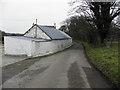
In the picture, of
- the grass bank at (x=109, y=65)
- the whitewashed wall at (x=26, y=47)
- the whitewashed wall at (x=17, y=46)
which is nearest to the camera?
the grass bank at (x=109, y=65)

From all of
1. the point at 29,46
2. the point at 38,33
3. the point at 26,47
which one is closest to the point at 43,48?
the point at 29,46

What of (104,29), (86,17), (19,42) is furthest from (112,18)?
(19,42)

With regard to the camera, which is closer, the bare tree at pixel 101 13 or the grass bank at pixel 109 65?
the grass bank at pixel 109 65

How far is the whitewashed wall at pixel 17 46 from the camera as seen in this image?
21061mm

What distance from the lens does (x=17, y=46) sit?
22.0 meters

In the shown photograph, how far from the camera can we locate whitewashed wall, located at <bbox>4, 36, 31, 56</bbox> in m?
21.1

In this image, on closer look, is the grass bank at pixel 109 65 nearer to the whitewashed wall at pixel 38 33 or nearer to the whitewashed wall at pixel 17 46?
the whitewashed wall at pixel 17 46

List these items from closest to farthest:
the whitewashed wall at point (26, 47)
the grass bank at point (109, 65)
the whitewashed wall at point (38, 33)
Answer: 1. the grass bank at point (109, 65)
2. the whitewashed wall at point (26, 47)
3. the whitewashed wall at point (38, 33)

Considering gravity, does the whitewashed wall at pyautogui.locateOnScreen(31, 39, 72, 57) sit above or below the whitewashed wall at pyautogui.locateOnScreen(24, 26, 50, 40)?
below

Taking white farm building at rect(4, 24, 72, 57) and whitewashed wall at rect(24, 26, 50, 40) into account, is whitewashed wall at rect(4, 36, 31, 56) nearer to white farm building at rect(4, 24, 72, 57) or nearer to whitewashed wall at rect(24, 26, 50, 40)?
white farm building at rect(4, 24, 72, 57)

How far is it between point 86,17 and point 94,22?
5.78ft

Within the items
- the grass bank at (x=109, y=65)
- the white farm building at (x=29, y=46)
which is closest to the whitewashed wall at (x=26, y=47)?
the white farm building at (x=29, y=46)

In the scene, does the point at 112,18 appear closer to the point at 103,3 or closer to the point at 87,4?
the point at 103,3

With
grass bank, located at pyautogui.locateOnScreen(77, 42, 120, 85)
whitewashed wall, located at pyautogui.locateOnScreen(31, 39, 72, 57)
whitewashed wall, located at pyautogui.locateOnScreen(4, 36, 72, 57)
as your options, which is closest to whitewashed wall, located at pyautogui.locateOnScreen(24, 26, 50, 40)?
whitewashed wall, located at pyautogui.locateOnScreen(31, 39, 72, 57)
